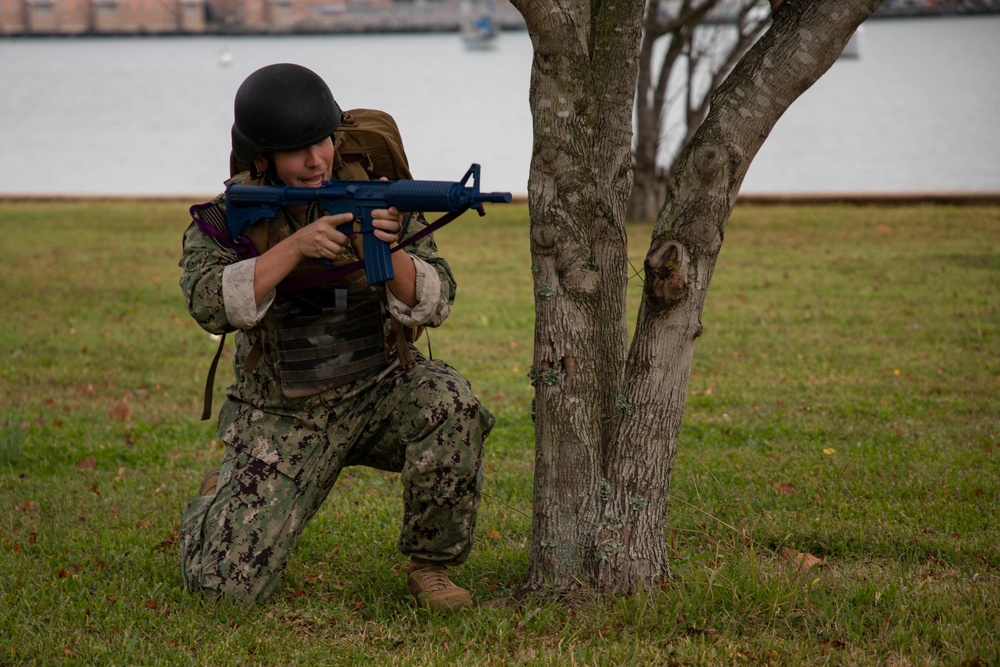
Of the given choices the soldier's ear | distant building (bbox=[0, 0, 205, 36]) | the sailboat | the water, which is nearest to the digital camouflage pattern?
the soldier's ear

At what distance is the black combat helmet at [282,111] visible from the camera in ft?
11.2

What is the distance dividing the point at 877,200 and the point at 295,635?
1486 cm

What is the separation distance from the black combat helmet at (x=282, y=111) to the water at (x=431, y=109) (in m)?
21.5

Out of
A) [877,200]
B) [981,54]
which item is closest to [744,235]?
[877,200]

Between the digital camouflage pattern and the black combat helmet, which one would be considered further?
the digital camouflage pattern

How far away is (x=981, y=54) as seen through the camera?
213 ft

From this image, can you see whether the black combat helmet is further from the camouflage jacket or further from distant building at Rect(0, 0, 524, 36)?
distant building at Rect(0, 0, 524, 36)

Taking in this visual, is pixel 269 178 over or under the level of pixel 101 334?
over

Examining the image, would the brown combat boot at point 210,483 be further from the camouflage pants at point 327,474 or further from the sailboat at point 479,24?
the sailboat at point 479,24

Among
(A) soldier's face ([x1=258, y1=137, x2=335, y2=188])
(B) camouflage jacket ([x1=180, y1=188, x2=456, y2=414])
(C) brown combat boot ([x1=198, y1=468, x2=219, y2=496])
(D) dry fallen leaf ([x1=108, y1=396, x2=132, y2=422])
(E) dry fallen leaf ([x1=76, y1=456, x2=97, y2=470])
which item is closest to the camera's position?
(B) camouflage jacket ([x1=180, y1=188, x2=456, y2=414])

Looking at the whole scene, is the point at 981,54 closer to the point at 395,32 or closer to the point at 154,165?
the point at 395,32

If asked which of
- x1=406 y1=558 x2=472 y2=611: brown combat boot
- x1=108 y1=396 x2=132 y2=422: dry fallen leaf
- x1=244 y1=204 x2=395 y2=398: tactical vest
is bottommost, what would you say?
x1=108 y1=396 x2=132 y2=422: dry fallen leaf

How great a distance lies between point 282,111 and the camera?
3408 millimetres

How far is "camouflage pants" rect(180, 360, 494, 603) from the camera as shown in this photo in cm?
356
